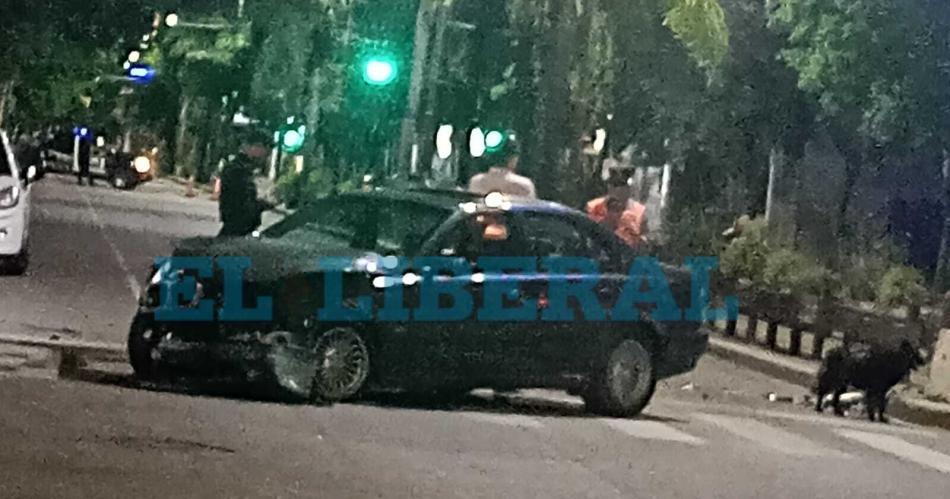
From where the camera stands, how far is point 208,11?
66250mm

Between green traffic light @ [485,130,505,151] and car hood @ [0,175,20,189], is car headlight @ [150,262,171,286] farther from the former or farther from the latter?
green traffic light @ [485,130,505,151]

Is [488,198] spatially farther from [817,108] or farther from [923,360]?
[817,108]

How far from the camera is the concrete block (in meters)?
17.7

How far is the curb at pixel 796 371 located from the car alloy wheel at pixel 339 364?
6382mm

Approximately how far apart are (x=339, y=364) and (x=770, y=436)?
3.35 meters

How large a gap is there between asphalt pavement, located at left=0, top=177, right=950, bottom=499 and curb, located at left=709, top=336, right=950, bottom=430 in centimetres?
77

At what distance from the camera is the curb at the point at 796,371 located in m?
17.7

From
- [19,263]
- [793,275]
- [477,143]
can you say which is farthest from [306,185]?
[19,263]

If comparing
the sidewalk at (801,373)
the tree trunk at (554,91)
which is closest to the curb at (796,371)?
the sidewalk at (801,373)

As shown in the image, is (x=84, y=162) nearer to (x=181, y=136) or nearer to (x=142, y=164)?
(x=142, y=164)

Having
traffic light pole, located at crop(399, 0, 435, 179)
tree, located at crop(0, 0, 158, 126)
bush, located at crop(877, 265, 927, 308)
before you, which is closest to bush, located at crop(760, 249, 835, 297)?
bush, located at crop(877, 265, 927, 308)

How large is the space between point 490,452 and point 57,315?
26.6ft

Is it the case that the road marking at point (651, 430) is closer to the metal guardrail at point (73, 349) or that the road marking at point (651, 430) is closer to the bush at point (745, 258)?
the metal guardrail at point (73, 349)

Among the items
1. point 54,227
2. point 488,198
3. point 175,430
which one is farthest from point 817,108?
point 175,430
